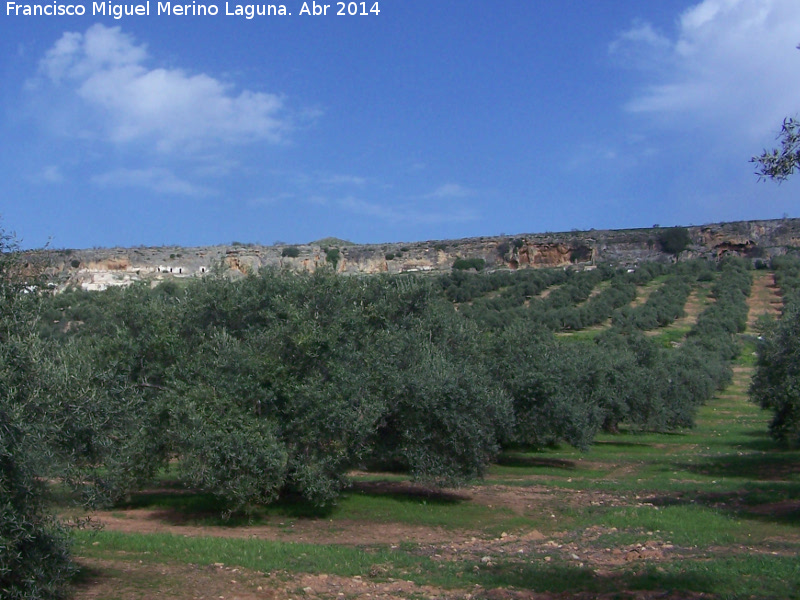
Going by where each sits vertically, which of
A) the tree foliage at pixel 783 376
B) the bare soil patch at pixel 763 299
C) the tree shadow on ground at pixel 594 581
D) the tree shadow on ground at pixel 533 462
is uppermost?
the bare soil patch at pixel 763 299

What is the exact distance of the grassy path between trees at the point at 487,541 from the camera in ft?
36.3

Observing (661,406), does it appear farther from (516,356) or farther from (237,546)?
(237,546)

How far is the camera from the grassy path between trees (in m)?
11.1

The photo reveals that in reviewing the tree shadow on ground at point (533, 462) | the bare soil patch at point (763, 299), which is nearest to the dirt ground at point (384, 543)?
the tree shadow on ground at point (533, 462)

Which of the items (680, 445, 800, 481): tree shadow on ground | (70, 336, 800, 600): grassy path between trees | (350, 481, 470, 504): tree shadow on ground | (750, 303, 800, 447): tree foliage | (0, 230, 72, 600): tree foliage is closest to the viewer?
(0, 230, 72, 600): tree foliage

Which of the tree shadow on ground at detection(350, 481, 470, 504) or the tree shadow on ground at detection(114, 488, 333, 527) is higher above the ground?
the tree shadow on ground at detection(114, 488, 333, 527)

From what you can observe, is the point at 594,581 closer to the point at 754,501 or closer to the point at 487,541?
the point at 487,541

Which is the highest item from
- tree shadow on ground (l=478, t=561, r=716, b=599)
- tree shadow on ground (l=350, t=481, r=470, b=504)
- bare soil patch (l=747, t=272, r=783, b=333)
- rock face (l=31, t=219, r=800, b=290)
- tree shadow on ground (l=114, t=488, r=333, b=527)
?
rock face (l=31, t=219, r=800, b=290)

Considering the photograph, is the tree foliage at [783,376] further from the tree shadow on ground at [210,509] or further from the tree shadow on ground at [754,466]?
the tree shadow on ground at [210,509]

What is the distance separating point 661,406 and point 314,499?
81.3 ft

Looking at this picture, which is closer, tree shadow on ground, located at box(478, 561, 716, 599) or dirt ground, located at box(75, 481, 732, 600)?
tree shadow on ground, located at box(478, 561, 716, 599)

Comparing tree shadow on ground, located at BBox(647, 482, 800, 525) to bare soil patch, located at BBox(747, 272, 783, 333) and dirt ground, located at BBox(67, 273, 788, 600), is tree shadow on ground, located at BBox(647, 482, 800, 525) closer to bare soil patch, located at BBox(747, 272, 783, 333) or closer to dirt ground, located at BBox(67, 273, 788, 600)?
dirt ground, located at BBox(67, 273, 788, 600)

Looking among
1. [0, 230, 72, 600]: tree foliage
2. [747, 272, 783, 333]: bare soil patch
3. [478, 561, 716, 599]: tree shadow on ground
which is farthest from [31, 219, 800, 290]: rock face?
[0, 230, 72, 600]: tree foliage

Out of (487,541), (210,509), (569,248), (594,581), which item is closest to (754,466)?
(487,541)
